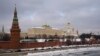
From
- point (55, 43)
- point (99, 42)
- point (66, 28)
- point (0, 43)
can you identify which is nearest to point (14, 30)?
point (0, 43)

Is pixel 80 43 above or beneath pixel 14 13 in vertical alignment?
beneath

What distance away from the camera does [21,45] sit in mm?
70188

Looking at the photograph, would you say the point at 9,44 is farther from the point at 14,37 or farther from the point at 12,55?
the point at 12,55

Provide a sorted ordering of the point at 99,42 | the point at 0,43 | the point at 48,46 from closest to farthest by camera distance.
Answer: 1. the point at 0,43
2. the point at 48,46
3. the point at 99,42

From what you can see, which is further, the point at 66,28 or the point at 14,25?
the point at 66,28

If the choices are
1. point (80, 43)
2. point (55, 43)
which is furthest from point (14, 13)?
point (80, 43)

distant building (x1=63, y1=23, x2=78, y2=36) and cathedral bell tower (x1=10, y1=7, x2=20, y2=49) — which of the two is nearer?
cathedral bell tower (x1=10, y1=7, x2=20, y2=49)

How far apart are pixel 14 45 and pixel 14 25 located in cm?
504

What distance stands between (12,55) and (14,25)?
1672cm

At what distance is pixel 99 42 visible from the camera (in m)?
151

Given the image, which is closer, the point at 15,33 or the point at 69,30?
the point at 15,33

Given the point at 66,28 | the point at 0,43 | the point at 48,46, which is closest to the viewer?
the point at 0,43

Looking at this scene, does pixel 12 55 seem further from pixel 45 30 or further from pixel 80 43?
pixel 45 30

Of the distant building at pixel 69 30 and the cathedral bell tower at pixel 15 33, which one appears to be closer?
the cathedral bell tower at pixel 15 33
